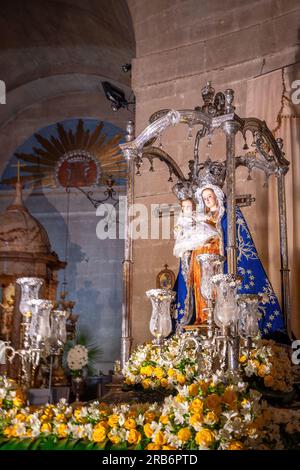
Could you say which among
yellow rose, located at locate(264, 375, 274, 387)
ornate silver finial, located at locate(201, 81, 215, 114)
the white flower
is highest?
ornate silver finial, located at locate(201, 81, 215, 114)

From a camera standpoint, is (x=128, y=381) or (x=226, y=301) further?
(x=128, y=381)

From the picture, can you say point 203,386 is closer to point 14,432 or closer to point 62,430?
point 62,430

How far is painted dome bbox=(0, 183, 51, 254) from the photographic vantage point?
968 centimetres

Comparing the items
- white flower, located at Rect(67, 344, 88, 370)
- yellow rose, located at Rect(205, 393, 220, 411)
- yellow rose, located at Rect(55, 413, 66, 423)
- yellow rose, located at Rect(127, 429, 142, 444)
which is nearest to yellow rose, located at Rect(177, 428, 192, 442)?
yellow rose, located at Rect(205, 393, 220, 411)

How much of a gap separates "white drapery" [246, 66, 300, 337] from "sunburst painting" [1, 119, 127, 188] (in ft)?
18.2

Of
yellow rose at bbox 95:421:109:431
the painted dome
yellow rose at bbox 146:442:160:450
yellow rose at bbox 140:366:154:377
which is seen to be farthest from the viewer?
the painted dome

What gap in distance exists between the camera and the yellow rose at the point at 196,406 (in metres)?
2.58

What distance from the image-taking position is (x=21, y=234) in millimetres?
9789

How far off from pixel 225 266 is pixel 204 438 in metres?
2.20

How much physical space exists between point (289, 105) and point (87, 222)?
6185 millimetres

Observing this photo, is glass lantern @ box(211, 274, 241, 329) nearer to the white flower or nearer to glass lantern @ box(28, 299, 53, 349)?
glass lantern @ box(28, 299, 53, 349)

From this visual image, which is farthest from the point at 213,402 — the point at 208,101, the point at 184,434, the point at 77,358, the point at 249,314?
the point at 77,358

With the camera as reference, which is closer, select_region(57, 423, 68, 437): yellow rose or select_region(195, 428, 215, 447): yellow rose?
select_region(195, 428, 215, 447): yellow rose
